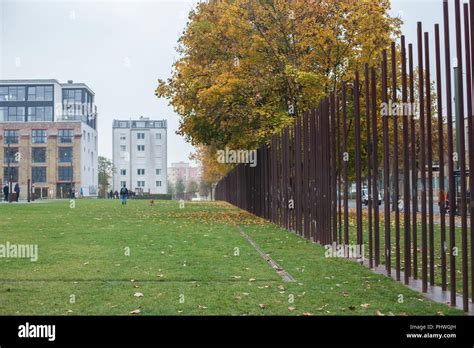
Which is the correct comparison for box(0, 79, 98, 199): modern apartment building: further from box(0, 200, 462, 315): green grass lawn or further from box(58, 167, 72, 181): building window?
box(0, 200, 462, 315): green grass lawn

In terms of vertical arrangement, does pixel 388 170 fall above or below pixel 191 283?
above

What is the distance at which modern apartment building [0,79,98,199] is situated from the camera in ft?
291

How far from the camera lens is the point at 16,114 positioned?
89.8m

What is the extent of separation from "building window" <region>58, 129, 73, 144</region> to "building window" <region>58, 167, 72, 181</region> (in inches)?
169

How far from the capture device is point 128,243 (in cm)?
1450

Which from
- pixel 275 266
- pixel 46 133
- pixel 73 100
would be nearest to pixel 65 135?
pixel 46 133

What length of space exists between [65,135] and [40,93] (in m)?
7.47

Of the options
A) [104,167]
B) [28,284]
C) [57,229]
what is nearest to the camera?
[28,284]

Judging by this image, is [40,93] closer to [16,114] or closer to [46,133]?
[16,114]

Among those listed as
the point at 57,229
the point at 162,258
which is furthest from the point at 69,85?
the point at 162,258
